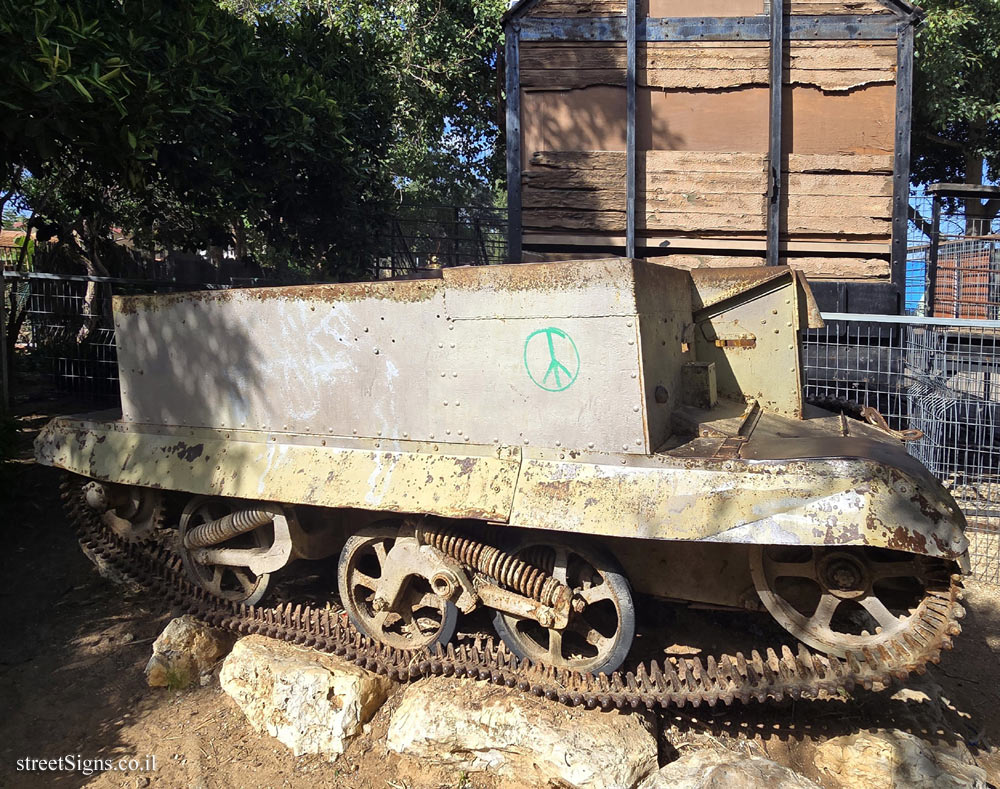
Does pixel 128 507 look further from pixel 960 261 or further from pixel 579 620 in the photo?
pixel 960 261

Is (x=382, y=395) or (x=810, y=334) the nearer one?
(x=382, y=395)

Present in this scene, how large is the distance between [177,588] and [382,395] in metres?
2.21

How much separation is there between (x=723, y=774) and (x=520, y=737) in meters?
0.94

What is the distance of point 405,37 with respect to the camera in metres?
11.6

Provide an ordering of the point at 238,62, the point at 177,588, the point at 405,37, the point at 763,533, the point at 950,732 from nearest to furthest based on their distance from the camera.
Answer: the point at 763,533 → the point at 950,732 → the point at 177,588 → the point at 238,62 → the point at 405,37

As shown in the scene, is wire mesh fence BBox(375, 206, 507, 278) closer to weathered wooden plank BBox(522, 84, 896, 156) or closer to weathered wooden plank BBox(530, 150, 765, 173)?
weathered wooden plank BBox(530, 150, 765, 173)

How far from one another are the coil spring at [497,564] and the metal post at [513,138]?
4149 mm

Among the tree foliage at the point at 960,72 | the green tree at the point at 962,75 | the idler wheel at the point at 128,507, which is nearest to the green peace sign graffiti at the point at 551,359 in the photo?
the idler wheel at the point at 128,507

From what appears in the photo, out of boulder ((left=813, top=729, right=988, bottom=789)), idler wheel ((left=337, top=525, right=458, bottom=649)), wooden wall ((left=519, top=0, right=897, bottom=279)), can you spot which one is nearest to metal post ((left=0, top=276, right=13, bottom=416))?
idler wheel ((left=337, top=525, right=458, bottom=649))

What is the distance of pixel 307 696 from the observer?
400 centimetres

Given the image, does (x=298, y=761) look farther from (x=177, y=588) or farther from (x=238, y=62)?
(x=238, y=62)

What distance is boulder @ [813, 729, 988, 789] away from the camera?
3.24 metres

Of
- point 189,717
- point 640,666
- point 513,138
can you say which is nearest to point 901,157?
point 513,138

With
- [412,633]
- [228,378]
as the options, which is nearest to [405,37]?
[228,378]
